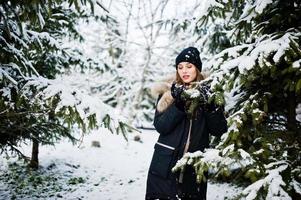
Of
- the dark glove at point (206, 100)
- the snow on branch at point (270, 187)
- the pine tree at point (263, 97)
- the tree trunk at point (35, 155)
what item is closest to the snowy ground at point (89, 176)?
the tree trunk at point (35, 155)

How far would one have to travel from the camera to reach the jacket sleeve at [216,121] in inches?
128

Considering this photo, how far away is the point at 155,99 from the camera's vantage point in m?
3.54

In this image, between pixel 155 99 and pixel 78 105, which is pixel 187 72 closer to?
pixel 155 99

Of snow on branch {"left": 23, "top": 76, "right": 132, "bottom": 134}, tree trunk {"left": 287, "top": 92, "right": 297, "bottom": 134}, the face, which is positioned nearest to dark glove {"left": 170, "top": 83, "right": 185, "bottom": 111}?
the face

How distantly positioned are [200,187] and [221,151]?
0.41 meters

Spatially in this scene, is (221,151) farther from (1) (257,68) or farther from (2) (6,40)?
(2) (6,40)

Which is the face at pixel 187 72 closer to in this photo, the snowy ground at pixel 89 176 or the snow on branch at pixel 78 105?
the snow on branch at pixel 78 105

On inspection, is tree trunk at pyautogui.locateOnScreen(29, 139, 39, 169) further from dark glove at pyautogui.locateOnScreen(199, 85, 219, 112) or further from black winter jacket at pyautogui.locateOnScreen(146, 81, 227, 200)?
dark glove at pyautogui.locateOnScreen(199, 85, 219, 112)

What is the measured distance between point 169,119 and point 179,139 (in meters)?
0.21

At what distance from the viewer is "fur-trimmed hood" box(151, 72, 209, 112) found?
341 centimetres

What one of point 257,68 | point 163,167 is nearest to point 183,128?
point 163,167

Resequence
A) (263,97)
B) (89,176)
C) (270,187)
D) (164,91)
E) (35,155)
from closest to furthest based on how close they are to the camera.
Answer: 1. (270,187)
2. (164,91)
3. (263,97)
4. (89,176)
5. (35,155)

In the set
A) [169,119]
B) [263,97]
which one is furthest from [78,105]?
[263,97]

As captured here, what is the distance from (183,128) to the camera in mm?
3299
